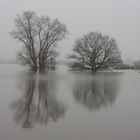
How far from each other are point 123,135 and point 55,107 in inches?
134

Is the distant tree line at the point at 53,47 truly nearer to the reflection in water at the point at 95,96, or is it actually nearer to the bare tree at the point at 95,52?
the bare tree at the point at 95,52

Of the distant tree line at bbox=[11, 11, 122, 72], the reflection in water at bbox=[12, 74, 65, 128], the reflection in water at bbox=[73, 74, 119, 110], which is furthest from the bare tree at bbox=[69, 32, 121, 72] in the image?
the reflection in water at bbox=[12, 74, 65, 128]

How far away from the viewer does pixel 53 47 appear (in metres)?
35.7

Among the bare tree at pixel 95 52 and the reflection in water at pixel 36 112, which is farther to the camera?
the bare tree at pixel 95 52

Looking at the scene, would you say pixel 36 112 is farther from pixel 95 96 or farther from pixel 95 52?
pixel 95 52

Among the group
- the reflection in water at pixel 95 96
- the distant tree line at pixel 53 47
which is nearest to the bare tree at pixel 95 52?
the distant tree line at pixel 53 47

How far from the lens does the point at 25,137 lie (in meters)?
4.33

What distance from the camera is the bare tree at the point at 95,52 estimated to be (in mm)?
40438

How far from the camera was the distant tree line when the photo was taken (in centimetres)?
3397

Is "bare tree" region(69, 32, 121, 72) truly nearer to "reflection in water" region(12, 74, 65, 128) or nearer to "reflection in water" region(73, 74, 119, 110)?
"reflection in water" region(73, 74, 119, 110)

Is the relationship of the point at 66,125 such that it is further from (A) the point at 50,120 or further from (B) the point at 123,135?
(B) the point at 123,135

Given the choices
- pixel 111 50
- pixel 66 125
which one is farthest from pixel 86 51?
pixel 66 125

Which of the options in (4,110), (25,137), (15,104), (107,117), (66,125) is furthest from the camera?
(15,104)

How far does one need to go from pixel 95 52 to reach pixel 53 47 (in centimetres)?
908
